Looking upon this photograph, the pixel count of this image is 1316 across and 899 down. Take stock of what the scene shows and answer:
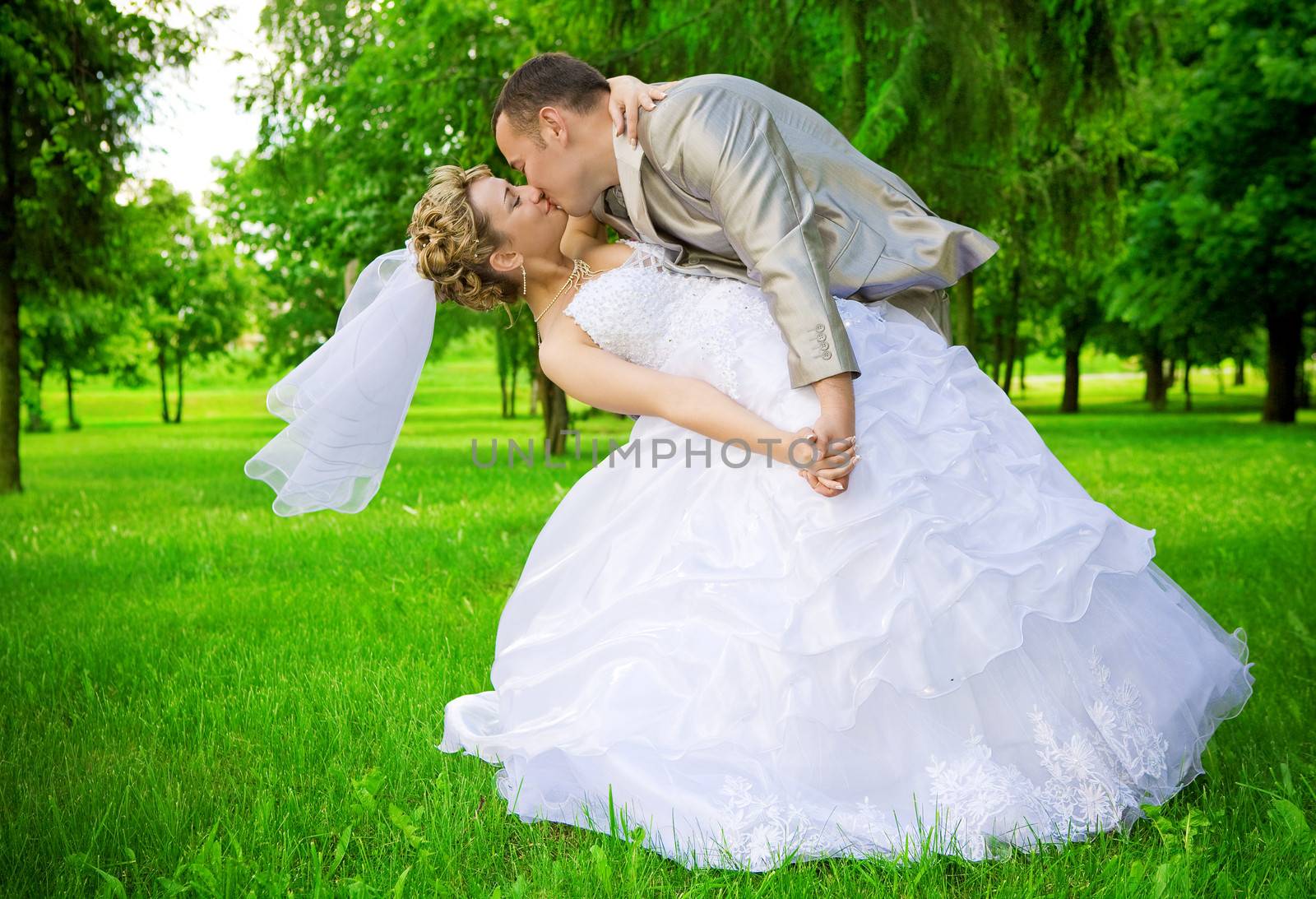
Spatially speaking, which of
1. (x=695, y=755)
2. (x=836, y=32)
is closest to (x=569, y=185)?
(x=695, y=755)

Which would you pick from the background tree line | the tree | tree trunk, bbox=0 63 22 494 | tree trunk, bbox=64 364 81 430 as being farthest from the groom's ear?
tree trunk, bbox=64 364 81 430

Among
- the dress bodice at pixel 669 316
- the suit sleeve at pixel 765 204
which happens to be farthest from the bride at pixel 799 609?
the suit sleeve at pixel 765 204

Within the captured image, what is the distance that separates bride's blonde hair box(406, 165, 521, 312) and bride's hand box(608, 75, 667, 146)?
23.6 inches

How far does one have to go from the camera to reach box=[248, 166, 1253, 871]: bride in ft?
9.47

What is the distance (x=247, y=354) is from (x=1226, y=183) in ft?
140

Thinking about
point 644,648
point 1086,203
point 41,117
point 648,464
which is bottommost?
point 644,648

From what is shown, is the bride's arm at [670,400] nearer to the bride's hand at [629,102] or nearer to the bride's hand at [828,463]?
the bride's hand at [828,463]

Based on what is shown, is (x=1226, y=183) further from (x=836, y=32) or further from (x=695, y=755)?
(x=695, y=755)

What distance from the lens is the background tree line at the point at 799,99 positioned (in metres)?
7.20

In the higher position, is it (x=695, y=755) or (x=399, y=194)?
(x=399, y=194)

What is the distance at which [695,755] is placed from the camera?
117 inches

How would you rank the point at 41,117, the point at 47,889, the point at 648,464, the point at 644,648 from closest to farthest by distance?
the point at 47,889 < the point at 644,648 < the point at 648,464 < the point at 41,117

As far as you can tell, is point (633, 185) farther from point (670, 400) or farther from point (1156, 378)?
point (1156, 378)

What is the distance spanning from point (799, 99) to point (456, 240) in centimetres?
463
